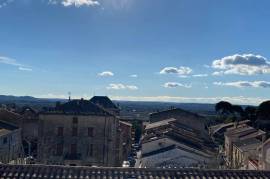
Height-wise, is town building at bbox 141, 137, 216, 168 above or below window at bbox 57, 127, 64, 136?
below

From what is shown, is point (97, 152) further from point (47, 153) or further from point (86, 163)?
point (47, 153)

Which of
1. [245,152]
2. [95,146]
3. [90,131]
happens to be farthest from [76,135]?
[245,152]

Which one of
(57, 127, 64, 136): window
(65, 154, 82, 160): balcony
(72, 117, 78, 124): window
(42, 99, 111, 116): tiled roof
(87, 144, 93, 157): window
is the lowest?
(65, 154, 82, 160): balcony

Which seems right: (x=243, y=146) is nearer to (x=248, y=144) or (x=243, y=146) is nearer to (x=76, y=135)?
(x=248, y=144)

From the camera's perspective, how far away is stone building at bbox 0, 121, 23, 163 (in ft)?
121

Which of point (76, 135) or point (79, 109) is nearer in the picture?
point (76, 135)

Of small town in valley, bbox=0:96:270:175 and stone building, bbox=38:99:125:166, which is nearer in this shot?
small town in valley, bbox=0:96:270:175

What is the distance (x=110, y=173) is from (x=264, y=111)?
237 feet

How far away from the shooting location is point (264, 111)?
263ft

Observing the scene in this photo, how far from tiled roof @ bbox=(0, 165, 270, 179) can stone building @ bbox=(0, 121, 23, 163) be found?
80.7ft

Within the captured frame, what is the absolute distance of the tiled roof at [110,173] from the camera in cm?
1149

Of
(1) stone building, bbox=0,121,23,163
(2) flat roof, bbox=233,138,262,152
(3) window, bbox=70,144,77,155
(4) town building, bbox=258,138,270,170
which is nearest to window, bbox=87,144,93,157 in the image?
(3) window, bbox=70,144,77,155

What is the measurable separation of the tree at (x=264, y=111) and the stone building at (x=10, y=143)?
157 feet

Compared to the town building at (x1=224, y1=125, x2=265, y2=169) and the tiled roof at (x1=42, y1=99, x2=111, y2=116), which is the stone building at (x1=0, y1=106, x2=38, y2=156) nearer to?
the tiled roof at (x1=42, y1=99, x2=111, y2=116)
